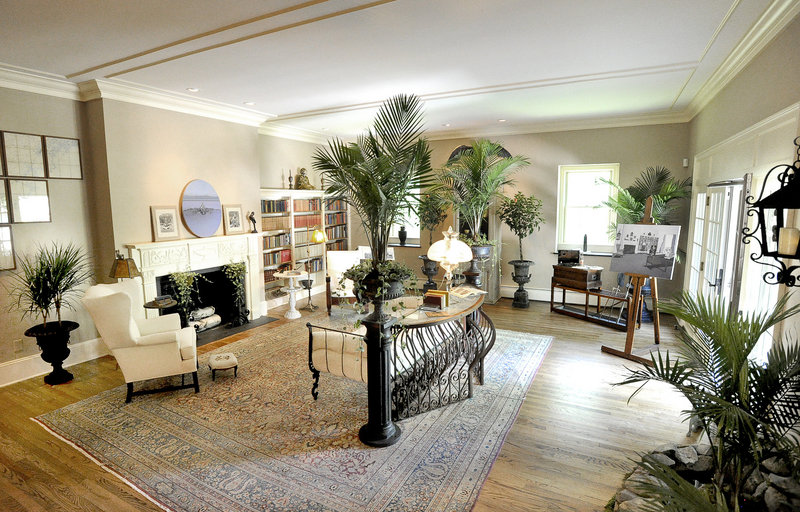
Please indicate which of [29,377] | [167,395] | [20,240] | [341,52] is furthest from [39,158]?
[341,52]

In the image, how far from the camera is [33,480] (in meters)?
2.70

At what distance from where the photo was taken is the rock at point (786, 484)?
65.2 inches

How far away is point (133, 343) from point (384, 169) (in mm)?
2726

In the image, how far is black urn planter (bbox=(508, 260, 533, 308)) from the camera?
682 centimetres

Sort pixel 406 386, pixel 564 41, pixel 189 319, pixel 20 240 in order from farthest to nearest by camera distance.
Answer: pixel 189 319 → pixel 20 240 → pixel 406 386 → pixel 564 41

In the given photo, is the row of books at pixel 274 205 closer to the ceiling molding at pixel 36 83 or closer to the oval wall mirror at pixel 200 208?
the oval wall mirror at pixel 200 208

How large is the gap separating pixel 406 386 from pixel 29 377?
13.0 feet

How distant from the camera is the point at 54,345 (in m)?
4.10

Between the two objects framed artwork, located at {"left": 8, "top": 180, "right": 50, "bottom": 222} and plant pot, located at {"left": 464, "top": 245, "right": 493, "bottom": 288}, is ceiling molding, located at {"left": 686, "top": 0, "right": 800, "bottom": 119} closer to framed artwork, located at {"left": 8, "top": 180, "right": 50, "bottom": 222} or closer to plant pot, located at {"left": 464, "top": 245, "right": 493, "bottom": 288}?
plant pot, located at {"left": 464, "top": 245, "right": 493, "bottom": 288}

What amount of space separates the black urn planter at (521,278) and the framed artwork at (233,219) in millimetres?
4308

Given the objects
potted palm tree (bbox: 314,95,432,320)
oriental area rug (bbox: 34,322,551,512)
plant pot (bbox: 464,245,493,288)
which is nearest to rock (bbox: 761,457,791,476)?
oriental area rug (bbox: 34,322,551,512)

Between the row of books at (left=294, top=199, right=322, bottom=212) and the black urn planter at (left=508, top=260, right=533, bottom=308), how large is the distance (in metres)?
3.67

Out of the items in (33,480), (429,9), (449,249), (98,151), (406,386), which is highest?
(429,9)

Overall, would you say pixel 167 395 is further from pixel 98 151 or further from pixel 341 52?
pixel 341 52
